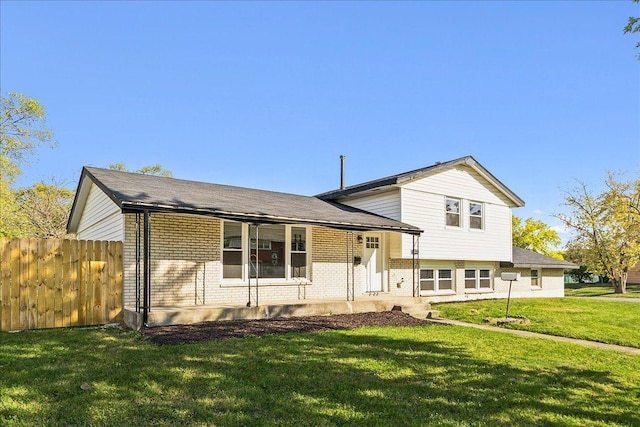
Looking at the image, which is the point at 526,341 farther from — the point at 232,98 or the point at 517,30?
the point at 232,98

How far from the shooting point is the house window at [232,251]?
1249cm

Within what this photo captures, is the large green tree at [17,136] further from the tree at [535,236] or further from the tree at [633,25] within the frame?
the tree at [535,236]

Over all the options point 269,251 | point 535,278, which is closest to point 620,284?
point 535,278

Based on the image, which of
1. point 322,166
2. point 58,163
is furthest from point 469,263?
point 58,163

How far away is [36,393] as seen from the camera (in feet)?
16.3

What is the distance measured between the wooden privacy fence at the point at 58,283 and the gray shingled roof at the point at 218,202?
1.67 m

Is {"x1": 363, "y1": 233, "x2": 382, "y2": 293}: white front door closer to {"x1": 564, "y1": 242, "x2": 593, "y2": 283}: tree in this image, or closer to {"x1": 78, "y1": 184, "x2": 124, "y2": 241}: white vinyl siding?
{"x1": 78, "y1": 184, "x2": 124, "y2": 241}: white vinyl siding

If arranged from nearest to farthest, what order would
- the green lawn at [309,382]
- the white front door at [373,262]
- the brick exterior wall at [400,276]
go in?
A: the green lawn at [309,382] < the white front door at [373,262] < the brick exterior wall at [400,276]

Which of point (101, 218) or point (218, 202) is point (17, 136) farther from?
point (218, 202)

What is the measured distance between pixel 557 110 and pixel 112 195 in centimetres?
1558

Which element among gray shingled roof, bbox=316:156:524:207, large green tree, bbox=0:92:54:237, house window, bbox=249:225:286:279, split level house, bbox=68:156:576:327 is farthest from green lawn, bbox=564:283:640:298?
large green tree, bbox=0:92:54:237

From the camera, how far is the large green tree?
2109cm

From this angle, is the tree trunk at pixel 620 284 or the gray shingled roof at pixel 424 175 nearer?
the gray shingled roof at pixel 424 175

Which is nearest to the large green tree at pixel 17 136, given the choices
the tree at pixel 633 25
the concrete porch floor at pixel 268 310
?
the concrete porch floor at pixel 268 310
